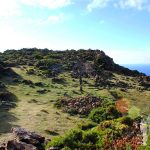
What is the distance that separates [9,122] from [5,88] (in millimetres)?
19345

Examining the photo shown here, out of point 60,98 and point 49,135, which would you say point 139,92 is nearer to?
point 60,98

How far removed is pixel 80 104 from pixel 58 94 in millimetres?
8272

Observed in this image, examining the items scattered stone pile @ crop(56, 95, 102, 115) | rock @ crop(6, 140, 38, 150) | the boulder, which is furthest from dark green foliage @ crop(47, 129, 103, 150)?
scattered stone pile @ crop(56, 95, 102, 115)

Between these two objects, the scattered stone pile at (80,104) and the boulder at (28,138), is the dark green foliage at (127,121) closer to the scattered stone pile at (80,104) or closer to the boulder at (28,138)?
the boulder at (28,138)

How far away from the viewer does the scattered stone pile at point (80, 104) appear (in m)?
46.1

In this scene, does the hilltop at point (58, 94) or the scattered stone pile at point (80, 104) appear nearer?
the hilltop at point (58, 94)

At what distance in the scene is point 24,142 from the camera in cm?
2842

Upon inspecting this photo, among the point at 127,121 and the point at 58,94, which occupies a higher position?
the point at 58,94

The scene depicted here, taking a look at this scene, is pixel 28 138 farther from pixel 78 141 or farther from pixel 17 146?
pixel 78 141

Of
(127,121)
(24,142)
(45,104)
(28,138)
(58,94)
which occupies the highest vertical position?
(58,94)

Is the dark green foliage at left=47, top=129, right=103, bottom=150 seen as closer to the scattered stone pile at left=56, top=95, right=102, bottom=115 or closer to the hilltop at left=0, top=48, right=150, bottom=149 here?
the hilltop at left=0, top=48, right=150, bottom=149

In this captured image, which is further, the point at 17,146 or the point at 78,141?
the point at 78,141

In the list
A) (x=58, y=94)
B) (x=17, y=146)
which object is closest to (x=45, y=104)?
(x=58, y=94)

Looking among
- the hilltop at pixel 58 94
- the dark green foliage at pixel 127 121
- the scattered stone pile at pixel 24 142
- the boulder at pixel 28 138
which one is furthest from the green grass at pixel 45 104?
the dark green foliage at pixel 127 121
